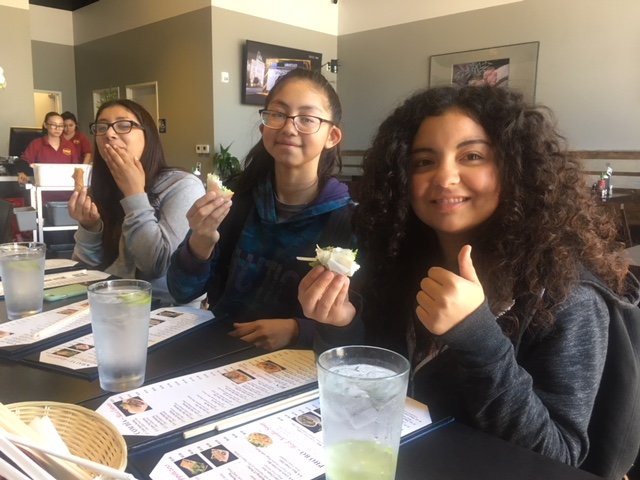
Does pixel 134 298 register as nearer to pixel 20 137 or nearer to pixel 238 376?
pixel 238 376

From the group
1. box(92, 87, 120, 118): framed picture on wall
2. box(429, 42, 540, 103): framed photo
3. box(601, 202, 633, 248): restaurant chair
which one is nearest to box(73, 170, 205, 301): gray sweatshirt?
box(601, 202, 633, 248): restaurant chair

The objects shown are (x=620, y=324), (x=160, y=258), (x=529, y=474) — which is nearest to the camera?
(x=529, y=474)

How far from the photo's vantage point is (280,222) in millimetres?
1552

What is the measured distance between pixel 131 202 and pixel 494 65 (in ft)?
18.0

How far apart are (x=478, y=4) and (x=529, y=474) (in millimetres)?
6510

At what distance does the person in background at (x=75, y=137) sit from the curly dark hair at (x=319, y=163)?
5.75 meters

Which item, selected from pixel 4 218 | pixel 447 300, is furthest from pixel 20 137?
pixel 447 300

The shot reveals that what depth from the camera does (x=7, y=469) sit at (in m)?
0.40

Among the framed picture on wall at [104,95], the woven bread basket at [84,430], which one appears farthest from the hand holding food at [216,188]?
the framed picture on wall at [104,95]

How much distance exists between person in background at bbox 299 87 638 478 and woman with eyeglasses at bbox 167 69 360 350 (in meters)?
0.30

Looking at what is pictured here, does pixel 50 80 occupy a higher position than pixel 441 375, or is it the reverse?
pixel 50 80

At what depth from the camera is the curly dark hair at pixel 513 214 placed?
0.95 m

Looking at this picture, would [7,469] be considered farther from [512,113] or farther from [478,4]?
[478,4]

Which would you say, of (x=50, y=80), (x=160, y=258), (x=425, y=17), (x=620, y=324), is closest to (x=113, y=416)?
(x=620, y=324)
